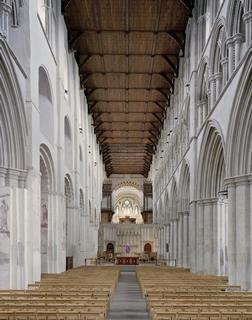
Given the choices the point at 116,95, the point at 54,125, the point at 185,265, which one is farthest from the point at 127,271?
the point at 54,125

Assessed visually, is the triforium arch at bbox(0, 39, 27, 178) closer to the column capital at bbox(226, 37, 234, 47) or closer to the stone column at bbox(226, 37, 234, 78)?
the stone column at bbox(226, 37, 234, 78)

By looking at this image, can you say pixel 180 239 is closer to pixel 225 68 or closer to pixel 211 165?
pixel 211 165

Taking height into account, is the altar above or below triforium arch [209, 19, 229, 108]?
below


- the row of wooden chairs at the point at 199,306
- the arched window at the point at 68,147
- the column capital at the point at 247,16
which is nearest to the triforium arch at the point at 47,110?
the arched window at the point at 68,147

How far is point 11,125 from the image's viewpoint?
15.4m

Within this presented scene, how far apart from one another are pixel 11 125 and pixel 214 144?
8.74 m

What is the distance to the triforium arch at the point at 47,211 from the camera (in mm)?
21469

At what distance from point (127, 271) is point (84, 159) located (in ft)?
26.0

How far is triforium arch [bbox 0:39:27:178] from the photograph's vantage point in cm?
1469

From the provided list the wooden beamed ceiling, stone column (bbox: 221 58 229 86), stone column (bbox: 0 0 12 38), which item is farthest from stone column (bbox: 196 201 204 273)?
stone column (bbox: 0 0 12 38)

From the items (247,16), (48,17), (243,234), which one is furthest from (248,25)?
(48,17)

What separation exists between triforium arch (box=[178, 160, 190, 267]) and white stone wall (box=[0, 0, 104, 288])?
20.3ft

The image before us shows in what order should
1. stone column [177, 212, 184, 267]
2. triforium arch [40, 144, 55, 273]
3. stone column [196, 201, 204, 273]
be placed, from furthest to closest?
1. stone column [177, 212, 184, 267]
2. stone column [196, 201, 204, 273]
3. triforium arch [40, 144, 55, 273]

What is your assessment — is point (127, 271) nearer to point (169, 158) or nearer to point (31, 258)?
point (169, 158)
